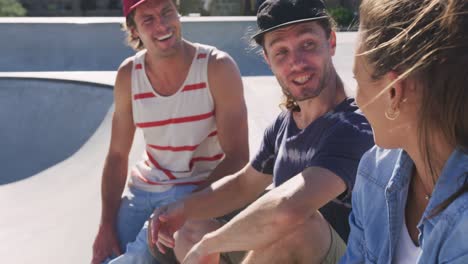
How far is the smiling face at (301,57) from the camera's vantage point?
7.03ft

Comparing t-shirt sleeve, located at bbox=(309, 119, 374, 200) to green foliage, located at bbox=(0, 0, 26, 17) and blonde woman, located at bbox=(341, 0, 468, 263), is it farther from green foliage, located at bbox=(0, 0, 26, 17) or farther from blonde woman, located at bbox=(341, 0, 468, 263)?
green foliage, located at bbox=(0, 0, 26, 17)

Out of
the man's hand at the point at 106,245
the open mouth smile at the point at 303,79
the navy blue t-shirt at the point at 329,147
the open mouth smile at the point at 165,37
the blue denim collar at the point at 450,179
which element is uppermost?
the open mouth smile at the point at 165,37

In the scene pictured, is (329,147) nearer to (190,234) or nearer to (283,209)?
(283,209)

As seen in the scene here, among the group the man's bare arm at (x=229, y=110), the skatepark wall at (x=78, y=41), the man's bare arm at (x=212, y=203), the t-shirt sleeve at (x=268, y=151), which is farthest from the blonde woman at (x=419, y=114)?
the skatepark wall at (x=78, y=41)

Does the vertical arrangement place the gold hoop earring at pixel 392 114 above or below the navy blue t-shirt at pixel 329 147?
above

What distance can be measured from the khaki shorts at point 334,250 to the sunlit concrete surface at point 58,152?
1331mm

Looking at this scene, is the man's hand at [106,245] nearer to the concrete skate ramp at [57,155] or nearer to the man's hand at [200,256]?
the concrete skate ramp at [57,155]

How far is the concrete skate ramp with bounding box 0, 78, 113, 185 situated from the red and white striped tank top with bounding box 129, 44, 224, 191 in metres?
3.33

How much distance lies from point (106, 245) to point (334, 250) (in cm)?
152

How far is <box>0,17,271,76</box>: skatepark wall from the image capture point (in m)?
11.3

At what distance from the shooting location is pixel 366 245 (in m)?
1.61

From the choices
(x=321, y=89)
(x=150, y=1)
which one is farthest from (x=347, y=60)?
(x=321, y=89)

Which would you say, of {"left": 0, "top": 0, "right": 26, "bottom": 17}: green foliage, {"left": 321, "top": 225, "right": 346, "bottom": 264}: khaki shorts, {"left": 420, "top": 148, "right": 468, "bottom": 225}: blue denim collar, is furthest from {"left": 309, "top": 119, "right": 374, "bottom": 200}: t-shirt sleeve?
{"left": 0, "top": 0, "right": 26, "bottom": 17}: green foliage

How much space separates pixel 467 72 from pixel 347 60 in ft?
24.6
